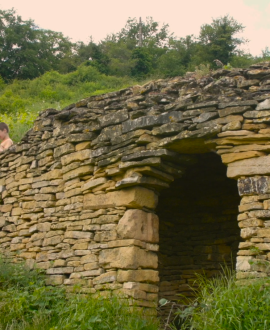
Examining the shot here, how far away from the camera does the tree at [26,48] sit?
2741cm

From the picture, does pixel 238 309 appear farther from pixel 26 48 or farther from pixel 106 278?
pixel 26 48

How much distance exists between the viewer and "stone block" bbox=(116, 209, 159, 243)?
514 centimetres

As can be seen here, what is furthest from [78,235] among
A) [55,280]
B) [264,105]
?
[264,105]

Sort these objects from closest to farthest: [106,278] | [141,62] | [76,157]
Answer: [106,278] → [76,157] → [141,62]

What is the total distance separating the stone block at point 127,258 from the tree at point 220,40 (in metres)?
15.1

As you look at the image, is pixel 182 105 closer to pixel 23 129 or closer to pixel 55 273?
pixel 55 273

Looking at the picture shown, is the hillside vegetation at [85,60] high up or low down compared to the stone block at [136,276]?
up

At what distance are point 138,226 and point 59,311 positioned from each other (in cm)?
131

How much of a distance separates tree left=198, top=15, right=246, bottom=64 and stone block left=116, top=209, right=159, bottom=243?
14.8m

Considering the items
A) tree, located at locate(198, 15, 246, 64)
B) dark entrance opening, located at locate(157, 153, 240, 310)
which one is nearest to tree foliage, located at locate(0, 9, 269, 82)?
tree, located at locate(198, 15, 246, 64)

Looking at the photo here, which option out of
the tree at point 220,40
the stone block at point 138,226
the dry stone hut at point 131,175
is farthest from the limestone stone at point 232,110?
the tree at point 220,40

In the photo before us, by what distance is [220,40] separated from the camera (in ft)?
65.5

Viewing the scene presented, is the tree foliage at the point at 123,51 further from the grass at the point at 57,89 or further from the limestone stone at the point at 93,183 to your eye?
the limestone stone at the point at 93,183

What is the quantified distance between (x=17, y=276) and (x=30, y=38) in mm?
27097
